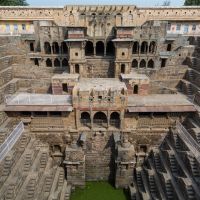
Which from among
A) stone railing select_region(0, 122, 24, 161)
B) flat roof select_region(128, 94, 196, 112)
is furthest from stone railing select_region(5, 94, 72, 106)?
flat roof select_region(128, 94, 196, 112)

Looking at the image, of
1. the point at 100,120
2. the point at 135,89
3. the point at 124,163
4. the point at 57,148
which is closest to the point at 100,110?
the point at 100,120

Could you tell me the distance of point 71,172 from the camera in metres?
19.2

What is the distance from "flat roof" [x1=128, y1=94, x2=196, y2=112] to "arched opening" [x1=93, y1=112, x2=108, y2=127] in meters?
2.83

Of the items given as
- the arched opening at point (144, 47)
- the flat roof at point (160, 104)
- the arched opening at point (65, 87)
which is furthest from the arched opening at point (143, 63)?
the arched opening at point (65, 87)

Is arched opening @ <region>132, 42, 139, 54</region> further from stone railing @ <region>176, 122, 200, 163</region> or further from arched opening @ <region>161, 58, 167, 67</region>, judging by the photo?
stone railing @ <region>176, 122, 200, 163</region>

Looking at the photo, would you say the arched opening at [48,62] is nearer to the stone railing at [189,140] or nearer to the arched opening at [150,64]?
the arched opening at [150,64]

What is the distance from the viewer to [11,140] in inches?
668

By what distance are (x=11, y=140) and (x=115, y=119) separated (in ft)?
30.0

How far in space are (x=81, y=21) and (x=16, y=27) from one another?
14.1 metres

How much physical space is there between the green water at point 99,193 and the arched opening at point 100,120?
5501 millimetres

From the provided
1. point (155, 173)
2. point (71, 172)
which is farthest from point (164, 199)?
point (71, 172)

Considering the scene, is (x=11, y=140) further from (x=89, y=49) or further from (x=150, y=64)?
(x=150, y=64)

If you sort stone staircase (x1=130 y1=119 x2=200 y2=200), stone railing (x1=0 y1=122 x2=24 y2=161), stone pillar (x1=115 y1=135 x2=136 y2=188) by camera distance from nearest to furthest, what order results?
stone staircase (x1=130 y1=119 x2=200 y2=200) → stone railing (x1=0 y1=122 x2=24 y2=161) → stone pillar (x1=115 y1=135 x2=136 y2=188)

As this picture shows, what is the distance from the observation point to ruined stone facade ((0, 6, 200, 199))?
55.6ft
